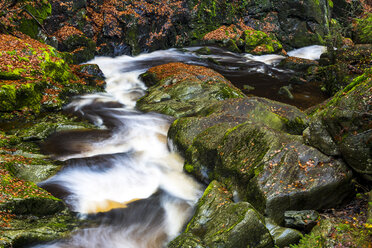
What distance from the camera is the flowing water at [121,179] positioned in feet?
17.8

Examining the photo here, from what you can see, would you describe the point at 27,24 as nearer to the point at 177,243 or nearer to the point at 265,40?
the point at 177,243

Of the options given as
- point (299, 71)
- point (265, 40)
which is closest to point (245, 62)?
point (299, 71)

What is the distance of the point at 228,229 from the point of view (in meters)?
4.27

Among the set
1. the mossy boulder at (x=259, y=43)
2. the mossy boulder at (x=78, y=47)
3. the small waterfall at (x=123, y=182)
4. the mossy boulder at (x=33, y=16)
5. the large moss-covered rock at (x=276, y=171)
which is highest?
the mossy boulder at (x=33, y=16)

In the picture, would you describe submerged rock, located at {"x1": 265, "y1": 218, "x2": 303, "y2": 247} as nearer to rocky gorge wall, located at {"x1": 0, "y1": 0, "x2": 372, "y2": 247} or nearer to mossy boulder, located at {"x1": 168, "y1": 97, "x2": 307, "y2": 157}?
rocky gorge wall, located at {"x1": 0, "y1": 0, "x2": 372, "y2": 247}

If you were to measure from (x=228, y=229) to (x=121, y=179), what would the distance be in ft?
11.7

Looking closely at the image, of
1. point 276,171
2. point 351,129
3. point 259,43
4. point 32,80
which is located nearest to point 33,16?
point 32,80

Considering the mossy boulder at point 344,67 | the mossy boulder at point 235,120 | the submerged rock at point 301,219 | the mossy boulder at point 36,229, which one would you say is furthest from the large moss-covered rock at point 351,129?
the mossy boulder at point 344,67

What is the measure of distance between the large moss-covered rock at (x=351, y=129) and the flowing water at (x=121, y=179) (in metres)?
3.23

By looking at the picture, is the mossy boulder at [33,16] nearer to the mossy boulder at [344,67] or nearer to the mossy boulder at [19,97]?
the mossy boulder at [19,97]

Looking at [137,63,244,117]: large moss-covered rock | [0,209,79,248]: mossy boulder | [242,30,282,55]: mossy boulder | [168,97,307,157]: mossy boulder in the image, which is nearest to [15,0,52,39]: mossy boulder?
[137,63,244,117]: large moss-covered rock

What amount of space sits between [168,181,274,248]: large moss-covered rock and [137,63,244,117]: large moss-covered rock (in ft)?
18.4

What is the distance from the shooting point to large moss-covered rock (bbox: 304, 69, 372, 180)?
13.7 ft

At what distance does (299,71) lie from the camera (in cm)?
1858
